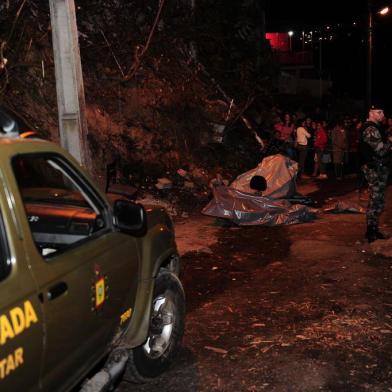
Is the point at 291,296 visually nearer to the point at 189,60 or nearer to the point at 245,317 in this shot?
the point at 245,317

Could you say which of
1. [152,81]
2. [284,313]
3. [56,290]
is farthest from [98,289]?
[152,81]

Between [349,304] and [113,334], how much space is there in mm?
3065

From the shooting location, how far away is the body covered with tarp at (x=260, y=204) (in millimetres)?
9055

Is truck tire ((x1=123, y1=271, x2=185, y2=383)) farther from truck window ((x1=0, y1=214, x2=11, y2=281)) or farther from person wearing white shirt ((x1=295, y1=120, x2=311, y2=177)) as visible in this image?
person wearing white shirt ((x1=295, y1=120, x2=311, y2=177))

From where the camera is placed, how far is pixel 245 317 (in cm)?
515

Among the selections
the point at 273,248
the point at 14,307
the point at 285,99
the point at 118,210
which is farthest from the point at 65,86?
the point at 285,99

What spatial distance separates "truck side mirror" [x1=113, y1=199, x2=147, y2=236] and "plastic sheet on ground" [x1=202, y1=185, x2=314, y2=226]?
19.9 ft

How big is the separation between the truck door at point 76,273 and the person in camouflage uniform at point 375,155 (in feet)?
15.9

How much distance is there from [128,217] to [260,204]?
634cm

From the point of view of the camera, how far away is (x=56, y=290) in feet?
7.98

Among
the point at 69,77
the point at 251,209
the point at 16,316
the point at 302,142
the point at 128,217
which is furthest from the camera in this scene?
the point at 302,142

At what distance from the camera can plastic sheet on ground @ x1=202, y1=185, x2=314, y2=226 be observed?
9047mm

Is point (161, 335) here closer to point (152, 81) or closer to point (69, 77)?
point (69, 77)

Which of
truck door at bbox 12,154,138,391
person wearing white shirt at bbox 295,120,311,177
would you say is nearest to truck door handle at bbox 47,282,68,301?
truck door at bbox 12,154,138,391
